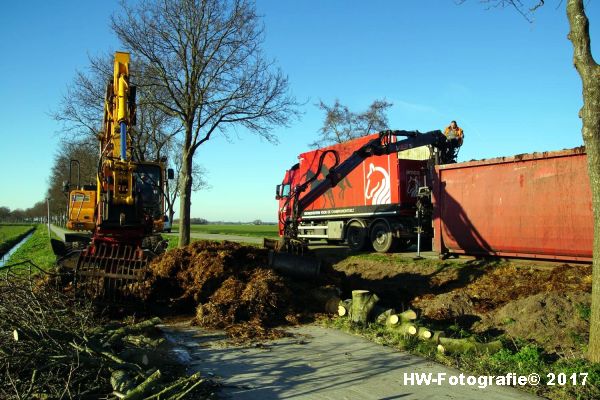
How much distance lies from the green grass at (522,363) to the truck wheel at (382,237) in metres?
8.40

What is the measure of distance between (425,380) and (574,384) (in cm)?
145

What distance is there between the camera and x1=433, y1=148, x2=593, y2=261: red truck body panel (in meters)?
9.63

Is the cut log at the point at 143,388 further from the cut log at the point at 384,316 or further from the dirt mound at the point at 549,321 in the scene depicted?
the dirt mound at the point at 549,321

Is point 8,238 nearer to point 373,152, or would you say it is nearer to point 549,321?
point 373,152

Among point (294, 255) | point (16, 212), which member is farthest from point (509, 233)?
point (16, 212)

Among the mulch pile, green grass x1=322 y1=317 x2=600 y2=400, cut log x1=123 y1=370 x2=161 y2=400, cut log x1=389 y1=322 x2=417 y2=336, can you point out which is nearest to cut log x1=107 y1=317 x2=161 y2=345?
the mulch pile

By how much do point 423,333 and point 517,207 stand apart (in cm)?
519

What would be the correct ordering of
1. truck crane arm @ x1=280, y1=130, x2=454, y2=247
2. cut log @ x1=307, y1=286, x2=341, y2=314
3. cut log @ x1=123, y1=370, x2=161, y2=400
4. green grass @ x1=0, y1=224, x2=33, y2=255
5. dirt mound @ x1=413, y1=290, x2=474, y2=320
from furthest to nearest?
green grass @ x1=0, y1=224, x2=33, y2=255
truck crane arm @ x1=280, y1=130, x2=454, y2=247
cut log @ x1=307, y1=286, x2=341, y2=314
dirt mound @ x1=413, y1=290, x2=474, y2=320
cut log @ x1=123, y1=370, x2=161, y2=400

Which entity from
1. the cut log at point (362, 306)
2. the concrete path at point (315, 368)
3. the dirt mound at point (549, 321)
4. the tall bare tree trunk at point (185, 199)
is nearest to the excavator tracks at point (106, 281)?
the concrete path at point (315, 368)

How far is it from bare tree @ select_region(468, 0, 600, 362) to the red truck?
22.1 feet

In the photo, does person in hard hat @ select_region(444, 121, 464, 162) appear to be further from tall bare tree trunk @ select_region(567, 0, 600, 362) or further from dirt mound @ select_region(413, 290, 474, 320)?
tall bare tree trunk @ select_region(567, 0, 600, 362)

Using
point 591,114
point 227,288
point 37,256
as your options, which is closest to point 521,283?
point 591,114

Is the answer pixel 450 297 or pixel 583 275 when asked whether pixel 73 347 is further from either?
pixel 583 275

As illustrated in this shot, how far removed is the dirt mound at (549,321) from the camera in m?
6.67
